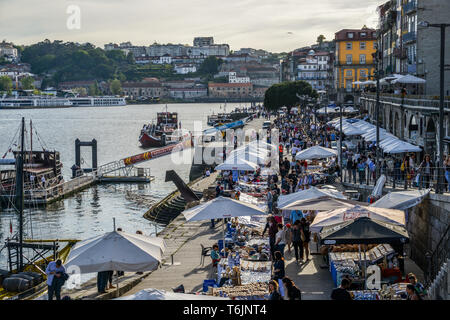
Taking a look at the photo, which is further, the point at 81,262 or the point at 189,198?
the point at 189,198

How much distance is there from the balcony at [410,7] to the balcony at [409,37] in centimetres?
139

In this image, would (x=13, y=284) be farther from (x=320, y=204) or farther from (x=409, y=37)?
(x=409, y=37)

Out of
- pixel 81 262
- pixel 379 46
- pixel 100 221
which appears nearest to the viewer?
pixel 81 262

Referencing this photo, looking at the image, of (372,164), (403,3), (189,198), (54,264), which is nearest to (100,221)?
(189,198)

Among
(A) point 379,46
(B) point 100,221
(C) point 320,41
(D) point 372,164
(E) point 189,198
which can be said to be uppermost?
(C) point 320,41

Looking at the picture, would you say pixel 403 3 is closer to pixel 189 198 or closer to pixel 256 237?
pixel 189 198

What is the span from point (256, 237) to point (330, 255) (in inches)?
126

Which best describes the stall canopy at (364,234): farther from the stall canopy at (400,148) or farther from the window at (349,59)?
the window at (349,59)

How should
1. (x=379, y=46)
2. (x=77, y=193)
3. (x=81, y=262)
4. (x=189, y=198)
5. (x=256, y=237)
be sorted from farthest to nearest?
(x=379, y=46) < (x=77, y=193) < (x=189, y=198) < (x=256, y=237) < (x=81, y=262)

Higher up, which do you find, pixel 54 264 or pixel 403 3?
pixel 403 3

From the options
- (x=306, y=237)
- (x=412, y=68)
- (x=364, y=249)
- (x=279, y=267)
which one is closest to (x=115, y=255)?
(x=279, y=267)

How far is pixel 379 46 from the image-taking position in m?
59.2

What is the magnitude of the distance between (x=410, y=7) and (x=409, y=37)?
6.64ft

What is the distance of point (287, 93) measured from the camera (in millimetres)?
89875
